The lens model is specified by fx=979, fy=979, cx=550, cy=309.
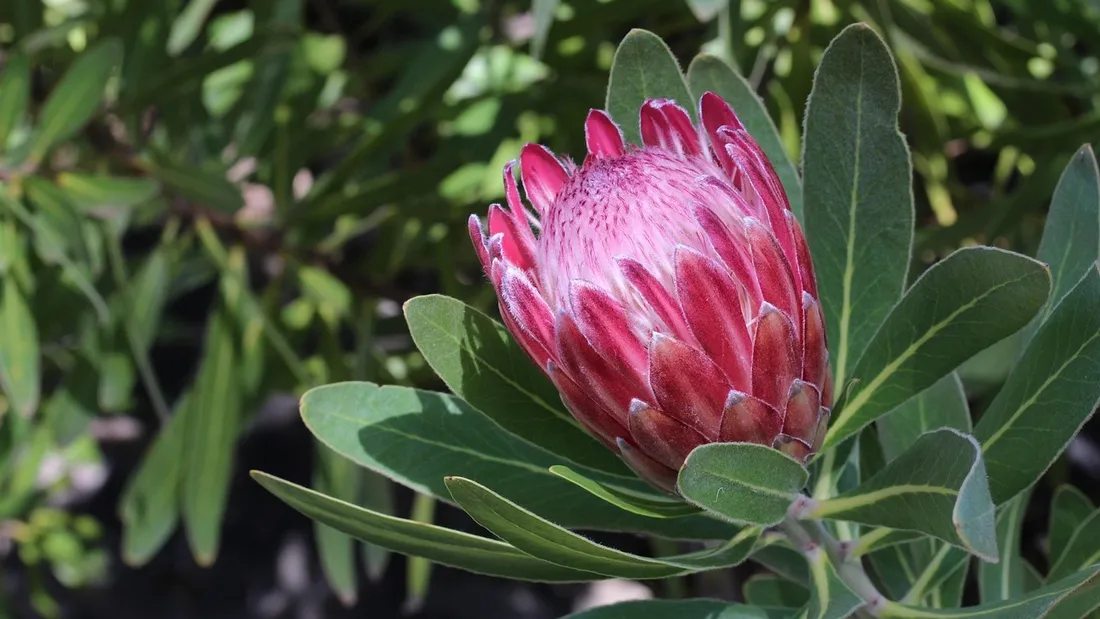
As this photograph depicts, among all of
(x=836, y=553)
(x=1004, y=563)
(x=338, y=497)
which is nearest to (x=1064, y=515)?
(x=1004, y=563)

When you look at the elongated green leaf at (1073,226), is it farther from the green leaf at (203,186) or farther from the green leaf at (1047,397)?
the green leaf at (203,186)

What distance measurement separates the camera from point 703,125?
28.2 inches

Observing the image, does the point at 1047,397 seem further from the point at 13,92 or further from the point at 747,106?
the point at 13,92

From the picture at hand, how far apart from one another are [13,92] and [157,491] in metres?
0.72

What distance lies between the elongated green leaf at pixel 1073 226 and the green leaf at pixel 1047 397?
8 cm

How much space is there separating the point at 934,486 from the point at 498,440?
36cm

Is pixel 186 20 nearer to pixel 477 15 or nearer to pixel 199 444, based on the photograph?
pixel 477 15

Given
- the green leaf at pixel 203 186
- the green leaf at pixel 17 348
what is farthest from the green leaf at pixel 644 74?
the green leaf at pixel 17 348

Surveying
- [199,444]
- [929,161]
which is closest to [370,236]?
[199,444]

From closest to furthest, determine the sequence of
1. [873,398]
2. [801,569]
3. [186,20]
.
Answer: [873,398] < [801,569] < [186,20]

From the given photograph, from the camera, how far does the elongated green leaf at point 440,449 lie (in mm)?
821

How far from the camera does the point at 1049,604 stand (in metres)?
0.67

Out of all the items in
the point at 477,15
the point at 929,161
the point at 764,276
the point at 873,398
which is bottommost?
the point at 929,161

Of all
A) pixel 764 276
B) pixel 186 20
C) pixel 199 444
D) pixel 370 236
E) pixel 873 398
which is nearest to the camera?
pixel 764 276
